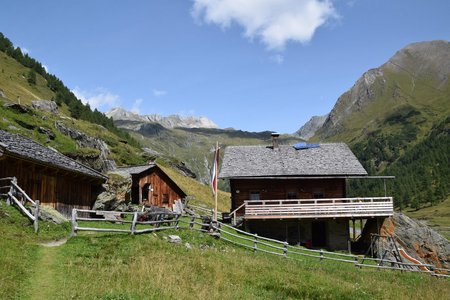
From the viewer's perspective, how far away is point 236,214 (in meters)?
40.8

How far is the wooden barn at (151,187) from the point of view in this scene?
43781mm

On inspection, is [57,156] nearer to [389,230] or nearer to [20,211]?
[20,211]

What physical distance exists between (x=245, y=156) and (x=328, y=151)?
8.61 meters

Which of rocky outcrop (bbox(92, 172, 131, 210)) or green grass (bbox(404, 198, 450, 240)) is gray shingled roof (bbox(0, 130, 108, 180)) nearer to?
rocky outcrop (bbox(92, 172, 131, 210))

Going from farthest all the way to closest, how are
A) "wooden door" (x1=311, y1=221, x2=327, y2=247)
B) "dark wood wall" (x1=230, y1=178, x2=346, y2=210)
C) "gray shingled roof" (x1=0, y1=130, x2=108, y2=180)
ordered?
1. "dark wood wall" (x1=230, y1=178, x2=346, y2=210)
2. "wooden door" (x1=311, y1=221, x2=327, y2=247)
3. "gray shingled roof" (x1=0, y1=130, x2=108, y2=180)

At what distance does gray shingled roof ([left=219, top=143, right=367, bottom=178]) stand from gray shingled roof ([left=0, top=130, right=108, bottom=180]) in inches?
523

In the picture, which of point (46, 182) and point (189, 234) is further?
point (46, 182)

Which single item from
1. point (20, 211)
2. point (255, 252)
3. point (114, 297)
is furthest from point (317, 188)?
point (114, 297)

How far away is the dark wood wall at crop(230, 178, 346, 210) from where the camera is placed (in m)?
41.2

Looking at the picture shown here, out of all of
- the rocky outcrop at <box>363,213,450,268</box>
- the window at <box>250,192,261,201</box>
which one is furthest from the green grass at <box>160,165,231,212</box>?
the rocky outcrop at <box>363,213,450,268</box>

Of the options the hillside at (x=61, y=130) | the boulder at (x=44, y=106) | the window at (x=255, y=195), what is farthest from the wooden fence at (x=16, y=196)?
the boulder at (x=44, y=106)

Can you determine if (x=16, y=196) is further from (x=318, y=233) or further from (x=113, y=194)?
(x=318, y=233)

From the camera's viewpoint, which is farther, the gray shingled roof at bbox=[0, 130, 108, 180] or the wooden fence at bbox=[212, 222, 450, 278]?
the wooden fence at bbox=[212, 222, 450, 278]

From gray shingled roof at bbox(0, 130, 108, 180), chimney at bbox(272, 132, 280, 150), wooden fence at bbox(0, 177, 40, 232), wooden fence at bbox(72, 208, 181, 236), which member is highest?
chimney at bbox(272, 132, 280, 150)
